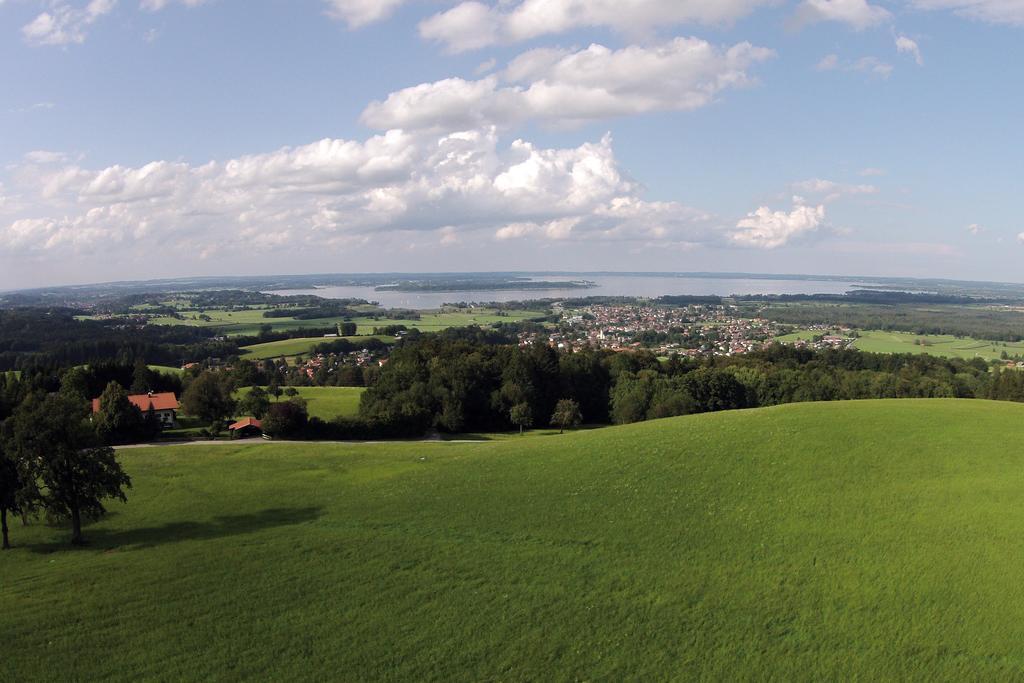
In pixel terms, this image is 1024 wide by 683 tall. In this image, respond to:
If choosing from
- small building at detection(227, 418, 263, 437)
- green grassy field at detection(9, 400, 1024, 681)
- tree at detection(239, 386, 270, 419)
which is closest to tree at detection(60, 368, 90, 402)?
tree at detection(239, 386, 270, 419)

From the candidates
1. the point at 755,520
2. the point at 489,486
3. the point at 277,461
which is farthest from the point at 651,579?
the point at 277,461

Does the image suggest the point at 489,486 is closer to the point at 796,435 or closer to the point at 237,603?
the point at 237,603

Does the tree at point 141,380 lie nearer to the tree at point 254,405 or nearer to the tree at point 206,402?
the tree at point 206,402

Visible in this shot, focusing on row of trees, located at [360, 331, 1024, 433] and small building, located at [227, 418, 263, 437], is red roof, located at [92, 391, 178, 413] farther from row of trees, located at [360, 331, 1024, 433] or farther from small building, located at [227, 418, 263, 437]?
row of trees, located at [360, 331, 1024, 433]

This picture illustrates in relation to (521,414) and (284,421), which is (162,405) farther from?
(521,414)

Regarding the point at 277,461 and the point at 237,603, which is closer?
the point at 237,603

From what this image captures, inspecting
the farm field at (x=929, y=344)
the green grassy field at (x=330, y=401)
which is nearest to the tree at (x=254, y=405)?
the green grassy field at (x=330, y=401)

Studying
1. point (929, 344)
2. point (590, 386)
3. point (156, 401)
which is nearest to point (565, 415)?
point (590, 386)
